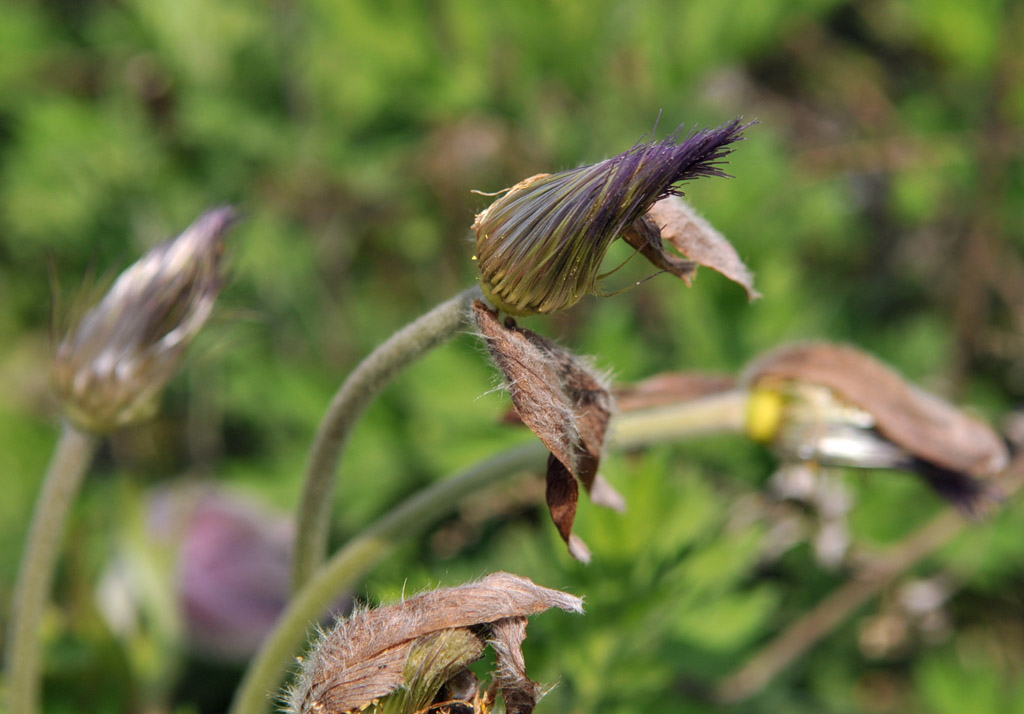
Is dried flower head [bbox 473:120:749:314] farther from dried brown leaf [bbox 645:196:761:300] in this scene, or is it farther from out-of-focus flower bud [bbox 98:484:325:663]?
out-of-focus flower bud [bbox 98:484:325:663]

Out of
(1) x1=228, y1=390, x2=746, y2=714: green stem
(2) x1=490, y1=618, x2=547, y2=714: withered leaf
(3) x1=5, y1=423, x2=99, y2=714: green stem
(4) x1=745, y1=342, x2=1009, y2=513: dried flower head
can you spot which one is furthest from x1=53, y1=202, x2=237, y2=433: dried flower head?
(4) x1=745, y1=342, x2=1009, y2=513: dried flower head

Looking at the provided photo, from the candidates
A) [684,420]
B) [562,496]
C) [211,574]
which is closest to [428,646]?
[562,496]

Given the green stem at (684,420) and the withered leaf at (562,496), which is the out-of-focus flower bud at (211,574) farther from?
the withered leaf at (562,496)

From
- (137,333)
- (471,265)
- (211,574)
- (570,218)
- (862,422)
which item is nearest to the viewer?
(570,218)

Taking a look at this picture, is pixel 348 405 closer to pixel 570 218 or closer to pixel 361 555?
pixel 361 555

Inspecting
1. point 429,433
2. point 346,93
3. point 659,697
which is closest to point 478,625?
point 659,697

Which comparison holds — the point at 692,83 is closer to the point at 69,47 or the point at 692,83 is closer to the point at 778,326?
the point at 778,326
